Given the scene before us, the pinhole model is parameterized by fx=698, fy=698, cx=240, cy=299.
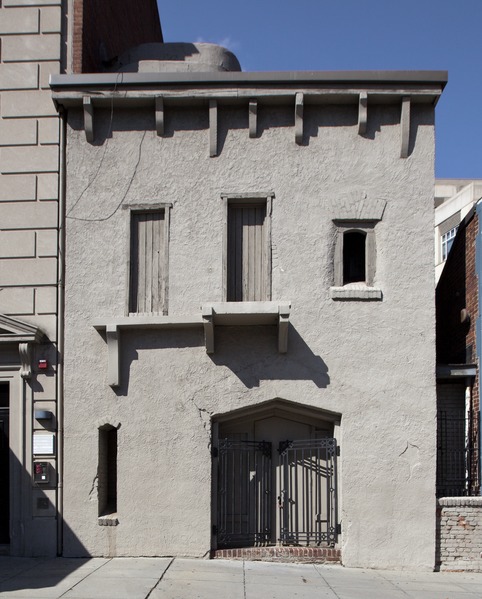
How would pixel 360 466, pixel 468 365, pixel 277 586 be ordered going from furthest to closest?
pixel 468 365
pixel 360 466
pixel 277 586

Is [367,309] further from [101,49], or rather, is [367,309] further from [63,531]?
[101,49]

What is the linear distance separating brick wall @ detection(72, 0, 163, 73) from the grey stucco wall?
128cm

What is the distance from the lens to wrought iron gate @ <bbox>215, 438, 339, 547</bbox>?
1120cm

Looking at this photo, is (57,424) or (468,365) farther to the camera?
(468,365)

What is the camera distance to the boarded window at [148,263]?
1154 cm

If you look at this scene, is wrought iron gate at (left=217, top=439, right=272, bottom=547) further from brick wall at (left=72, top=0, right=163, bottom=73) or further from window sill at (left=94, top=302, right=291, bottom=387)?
brick wall at (left=72, top=0, right=163, bottom=73)

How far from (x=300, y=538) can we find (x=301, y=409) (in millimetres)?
2061

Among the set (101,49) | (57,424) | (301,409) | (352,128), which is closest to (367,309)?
(301,409)

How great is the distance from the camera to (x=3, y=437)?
37.8 ft

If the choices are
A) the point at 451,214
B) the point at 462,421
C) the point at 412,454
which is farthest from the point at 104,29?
the point at 451,214

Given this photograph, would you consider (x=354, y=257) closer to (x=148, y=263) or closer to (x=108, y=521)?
(x=148, y=263)

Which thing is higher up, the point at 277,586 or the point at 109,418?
the point at 109,418

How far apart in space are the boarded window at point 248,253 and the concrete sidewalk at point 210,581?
4202 millimetres

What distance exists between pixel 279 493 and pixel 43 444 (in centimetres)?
389
